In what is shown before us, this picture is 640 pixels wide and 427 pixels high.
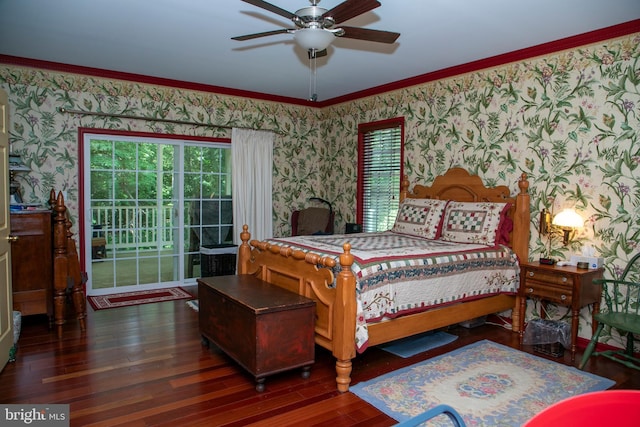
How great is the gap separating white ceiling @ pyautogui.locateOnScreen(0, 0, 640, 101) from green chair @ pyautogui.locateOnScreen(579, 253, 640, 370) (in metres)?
1.88

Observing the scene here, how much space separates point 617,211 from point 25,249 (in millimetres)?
4767

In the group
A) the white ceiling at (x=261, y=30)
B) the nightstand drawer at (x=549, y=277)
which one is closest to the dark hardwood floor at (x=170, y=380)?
the nightstand drawer at (x=549, y=277)

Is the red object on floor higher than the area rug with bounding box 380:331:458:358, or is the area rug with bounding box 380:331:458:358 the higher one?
the red object on floor

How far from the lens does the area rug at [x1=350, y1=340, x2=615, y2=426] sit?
246cm

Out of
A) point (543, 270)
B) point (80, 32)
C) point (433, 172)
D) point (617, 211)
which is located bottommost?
point (543, 270)

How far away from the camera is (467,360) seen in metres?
3.20

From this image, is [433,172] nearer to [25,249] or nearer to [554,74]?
[554,74]

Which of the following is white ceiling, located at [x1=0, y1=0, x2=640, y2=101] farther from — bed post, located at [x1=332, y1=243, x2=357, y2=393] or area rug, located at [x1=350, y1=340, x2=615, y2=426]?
area rug, located at [x1=350, y1=340, x2=615, y2=426]

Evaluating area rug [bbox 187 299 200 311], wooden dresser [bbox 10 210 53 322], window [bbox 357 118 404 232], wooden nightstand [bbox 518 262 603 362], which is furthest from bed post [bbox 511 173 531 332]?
wooden dresser [bbox 10 210 53 322]

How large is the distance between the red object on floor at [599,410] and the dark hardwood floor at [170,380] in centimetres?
170

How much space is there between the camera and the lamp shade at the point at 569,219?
3393mm

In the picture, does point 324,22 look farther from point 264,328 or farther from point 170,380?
point 170,380

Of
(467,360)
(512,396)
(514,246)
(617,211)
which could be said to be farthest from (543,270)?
(512,396)

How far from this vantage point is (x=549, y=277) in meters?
3.41
